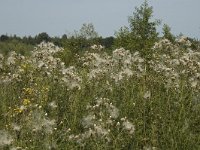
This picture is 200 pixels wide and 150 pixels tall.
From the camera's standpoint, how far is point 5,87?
32.3ft

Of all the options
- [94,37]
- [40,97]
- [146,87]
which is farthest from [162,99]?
[94,37]

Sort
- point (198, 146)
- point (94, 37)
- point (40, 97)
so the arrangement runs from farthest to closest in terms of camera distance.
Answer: point (94, 37) < point (40, 97) < point (198, 146)

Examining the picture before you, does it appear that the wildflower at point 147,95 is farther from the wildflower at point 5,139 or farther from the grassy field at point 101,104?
the wildflower at point 5,139

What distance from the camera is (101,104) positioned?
25.2 feet

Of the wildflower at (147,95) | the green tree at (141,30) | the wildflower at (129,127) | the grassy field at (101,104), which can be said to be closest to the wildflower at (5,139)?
the grassy field at (101,104)

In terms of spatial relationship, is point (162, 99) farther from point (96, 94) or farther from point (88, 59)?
point (88, 59)

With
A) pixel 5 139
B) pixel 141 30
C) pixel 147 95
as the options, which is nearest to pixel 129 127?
pixel 147 95

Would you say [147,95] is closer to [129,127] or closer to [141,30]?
[129,127]

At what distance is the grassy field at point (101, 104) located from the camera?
703 centimetres

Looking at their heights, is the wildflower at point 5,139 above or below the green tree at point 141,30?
below

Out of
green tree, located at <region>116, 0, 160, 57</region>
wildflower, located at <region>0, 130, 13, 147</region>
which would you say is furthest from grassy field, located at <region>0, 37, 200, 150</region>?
green tree, located at <region>116, 0, 160, 57</region>

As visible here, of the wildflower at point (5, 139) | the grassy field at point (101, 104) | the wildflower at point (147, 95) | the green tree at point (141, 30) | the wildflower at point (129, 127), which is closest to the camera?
the wildflower at point (5, 139)

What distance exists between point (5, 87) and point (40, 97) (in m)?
1.26

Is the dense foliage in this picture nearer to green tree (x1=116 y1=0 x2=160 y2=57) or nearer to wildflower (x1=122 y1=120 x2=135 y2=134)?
wildflower (x1=122 y1=120 x2=135 y2=134)
